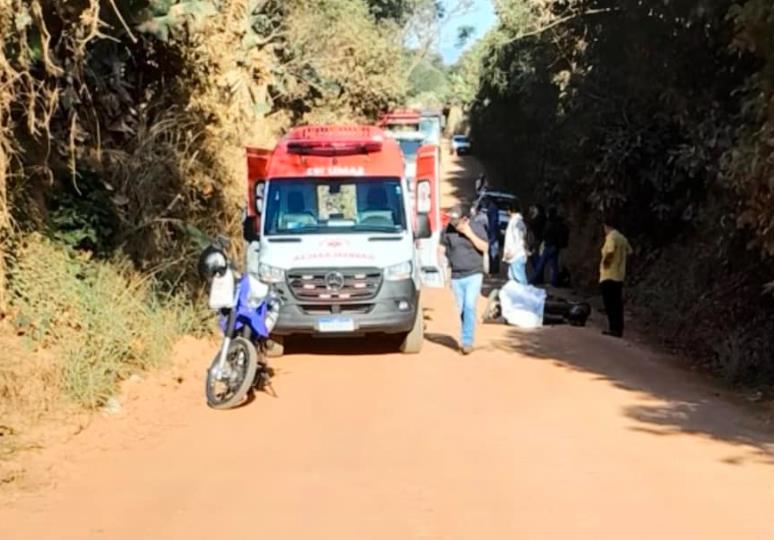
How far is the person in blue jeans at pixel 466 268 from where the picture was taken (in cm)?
1411

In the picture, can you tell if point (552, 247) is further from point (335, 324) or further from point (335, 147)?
point (335, 324)

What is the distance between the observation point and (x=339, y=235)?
14.0 meters

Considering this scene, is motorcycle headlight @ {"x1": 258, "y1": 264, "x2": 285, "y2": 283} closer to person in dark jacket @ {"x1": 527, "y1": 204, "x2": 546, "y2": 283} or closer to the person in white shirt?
the person in white shirt

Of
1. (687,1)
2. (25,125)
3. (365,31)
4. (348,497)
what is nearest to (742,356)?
(687,1)

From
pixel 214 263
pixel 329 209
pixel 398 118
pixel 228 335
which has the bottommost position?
pixel 228 335

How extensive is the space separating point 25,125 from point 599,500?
7208 millimetres

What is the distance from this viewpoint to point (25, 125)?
11.6 meters

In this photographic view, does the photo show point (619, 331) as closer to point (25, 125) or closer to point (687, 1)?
point (687, 1)

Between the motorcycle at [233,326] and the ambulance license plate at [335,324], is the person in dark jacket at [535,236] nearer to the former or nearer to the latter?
the ambulance license plate at [335,324]

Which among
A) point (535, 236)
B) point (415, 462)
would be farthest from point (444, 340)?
point (535, 236)

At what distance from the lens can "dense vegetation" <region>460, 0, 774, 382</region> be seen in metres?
12.6

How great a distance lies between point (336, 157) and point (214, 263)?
14.5ft

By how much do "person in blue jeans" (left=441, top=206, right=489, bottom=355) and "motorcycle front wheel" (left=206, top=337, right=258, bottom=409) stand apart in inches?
151

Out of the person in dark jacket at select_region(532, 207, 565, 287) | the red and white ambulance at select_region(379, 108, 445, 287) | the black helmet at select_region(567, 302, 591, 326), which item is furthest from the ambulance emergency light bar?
the person in dark jacket at select_region(532, 207, 565, 287)
